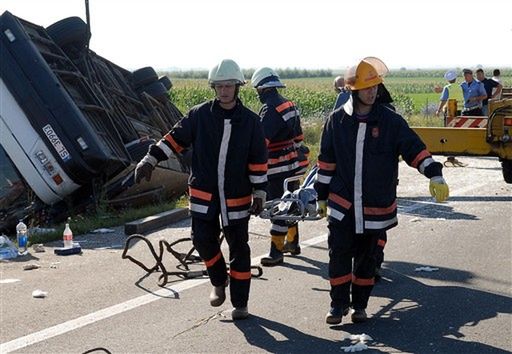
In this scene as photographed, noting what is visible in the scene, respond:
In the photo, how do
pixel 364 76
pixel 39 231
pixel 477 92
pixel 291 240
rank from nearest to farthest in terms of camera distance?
pixel 364 76 < pixel 291 240 < pixel 39 231 < pixel 477 92

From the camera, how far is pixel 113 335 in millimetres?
5875

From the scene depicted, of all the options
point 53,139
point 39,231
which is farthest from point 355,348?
point 53,139

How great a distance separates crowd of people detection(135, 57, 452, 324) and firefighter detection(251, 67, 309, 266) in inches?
63.0

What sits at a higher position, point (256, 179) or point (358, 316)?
point (256, 179)

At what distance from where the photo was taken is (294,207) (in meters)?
7.18

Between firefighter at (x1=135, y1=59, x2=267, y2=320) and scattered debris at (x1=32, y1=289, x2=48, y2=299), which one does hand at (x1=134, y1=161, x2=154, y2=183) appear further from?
scattered debris at (x1=32, y1=289, x2=48, y2=299)

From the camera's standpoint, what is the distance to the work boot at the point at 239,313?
6.23m

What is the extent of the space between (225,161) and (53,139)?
4978 mm

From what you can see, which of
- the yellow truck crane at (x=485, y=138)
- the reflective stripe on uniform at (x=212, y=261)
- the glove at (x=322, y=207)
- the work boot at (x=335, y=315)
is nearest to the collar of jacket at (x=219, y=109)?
the glove at (x=322, y=207)

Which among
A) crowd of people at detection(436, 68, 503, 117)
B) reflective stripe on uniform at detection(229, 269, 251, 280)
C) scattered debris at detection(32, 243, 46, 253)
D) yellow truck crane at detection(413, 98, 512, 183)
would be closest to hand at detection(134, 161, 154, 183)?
reflective stripe on uniform at detection(229, 269, 251, 280)

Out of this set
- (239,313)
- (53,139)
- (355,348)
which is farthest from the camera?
(53,139)

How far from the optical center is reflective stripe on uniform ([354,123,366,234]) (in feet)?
19.4

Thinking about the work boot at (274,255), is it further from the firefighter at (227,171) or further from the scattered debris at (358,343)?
the scattered debris at (358,343)

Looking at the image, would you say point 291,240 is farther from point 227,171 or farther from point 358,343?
point 358,343
